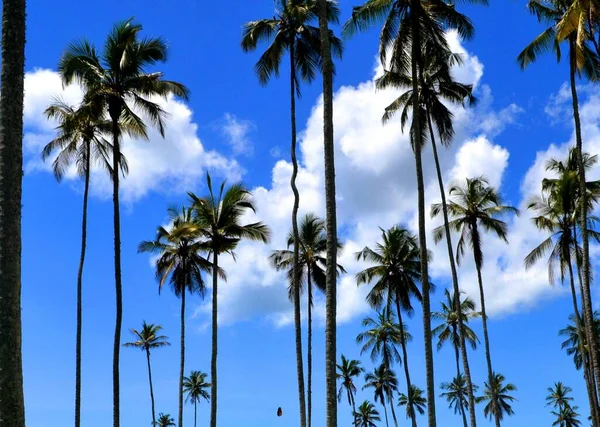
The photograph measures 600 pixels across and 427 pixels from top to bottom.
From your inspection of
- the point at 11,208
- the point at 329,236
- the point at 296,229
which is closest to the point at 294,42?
the point at 296,229

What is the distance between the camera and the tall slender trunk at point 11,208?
7.37 meters

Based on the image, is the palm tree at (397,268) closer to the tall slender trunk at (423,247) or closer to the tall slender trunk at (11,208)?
the tall slender trunk at (423,247)

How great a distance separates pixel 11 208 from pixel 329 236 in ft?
27.6

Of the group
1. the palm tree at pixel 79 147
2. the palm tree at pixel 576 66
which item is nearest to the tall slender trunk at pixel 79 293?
the palm tree at pixel 79 147

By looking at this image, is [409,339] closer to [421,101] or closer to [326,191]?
[421,101]

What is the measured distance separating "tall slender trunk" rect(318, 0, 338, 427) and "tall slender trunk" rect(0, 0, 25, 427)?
25.8ft

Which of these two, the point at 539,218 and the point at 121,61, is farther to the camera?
the point at 539,218

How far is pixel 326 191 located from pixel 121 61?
39.3 feet

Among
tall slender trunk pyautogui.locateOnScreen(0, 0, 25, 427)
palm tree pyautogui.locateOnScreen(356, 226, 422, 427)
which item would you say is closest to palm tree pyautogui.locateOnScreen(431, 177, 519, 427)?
palm tree pyautogui.locateOnScreen(356, 226, 422, 427)

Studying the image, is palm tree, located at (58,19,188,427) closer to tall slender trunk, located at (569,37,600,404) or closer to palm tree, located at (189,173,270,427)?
palm tree, located at (189,173,270,427)

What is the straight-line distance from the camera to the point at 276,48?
29.1m

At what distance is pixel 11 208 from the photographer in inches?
307

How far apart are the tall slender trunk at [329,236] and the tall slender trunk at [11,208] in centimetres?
785

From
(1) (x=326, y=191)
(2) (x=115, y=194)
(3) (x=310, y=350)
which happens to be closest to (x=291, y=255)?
(3) (x=310, y=350)
